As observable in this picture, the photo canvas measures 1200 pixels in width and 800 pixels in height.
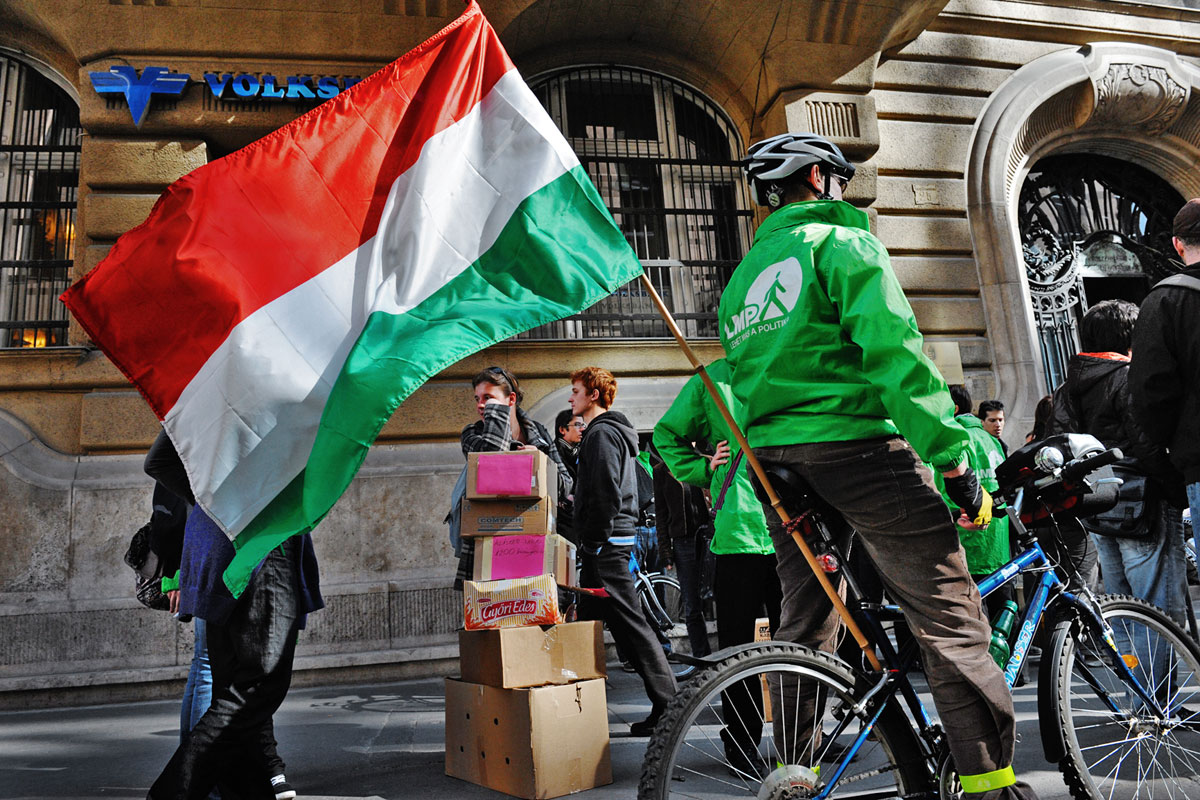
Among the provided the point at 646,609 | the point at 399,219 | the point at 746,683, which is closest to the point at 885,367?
the point at 746,683

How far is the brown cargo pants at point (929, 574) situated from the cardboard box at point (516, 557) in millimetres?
1933

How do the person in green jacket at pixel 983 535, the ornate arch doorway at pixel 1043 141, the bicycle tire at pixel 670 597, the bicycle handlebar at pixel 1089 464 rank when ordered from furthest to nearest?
the ornate arch doorway at pixel 1043 141 < the bicycle tire at pixel 670 597 < the person in green jacket at pixel 983 535 < the bicycle handlebar at pixel 1089 464

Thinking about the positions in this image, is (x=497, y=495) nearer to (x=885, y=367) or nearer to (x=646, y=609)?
(x=885, y=367)

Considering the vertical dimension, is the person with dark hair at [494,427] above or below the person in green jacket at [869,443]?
above

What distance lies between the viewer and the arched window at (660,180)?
9.23 m

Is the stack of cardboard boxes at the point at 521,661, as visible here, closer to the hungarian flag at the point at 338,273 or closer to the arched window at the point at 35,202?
the hungarian flag at the point at 338,273

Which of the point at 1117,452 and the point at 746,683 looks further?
the point at 1117,452

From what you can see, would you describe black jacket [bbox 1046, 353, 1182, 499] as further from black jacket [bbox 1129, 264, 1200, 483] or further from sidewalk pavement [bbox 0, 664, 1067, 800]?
sidewalk pavement [bbox 0, 664, 1067, 800]

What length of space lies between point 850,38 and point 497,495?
7.08m

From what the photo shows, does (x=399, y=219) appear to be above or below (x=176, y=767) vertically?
above

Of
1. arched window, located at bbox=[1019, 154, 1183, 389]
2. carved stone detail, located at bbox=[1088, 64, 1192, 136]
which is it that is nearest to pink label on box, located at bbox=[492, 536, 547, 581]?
arched window, located at bbox=[1019, 154, 1183, 389]

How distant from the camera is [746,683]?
88.0 inches

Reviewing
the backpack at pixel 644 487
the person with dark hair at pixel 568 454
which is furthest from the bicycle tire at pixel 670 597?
the person with dark hair at pixel 568 454

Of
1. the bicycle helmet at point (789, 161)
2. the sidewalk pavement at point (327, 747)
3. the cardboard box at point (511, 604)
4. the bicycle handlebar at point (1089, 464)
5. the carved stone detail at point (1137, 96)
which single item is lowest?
the sidewalk pavement at point (327, 747)
